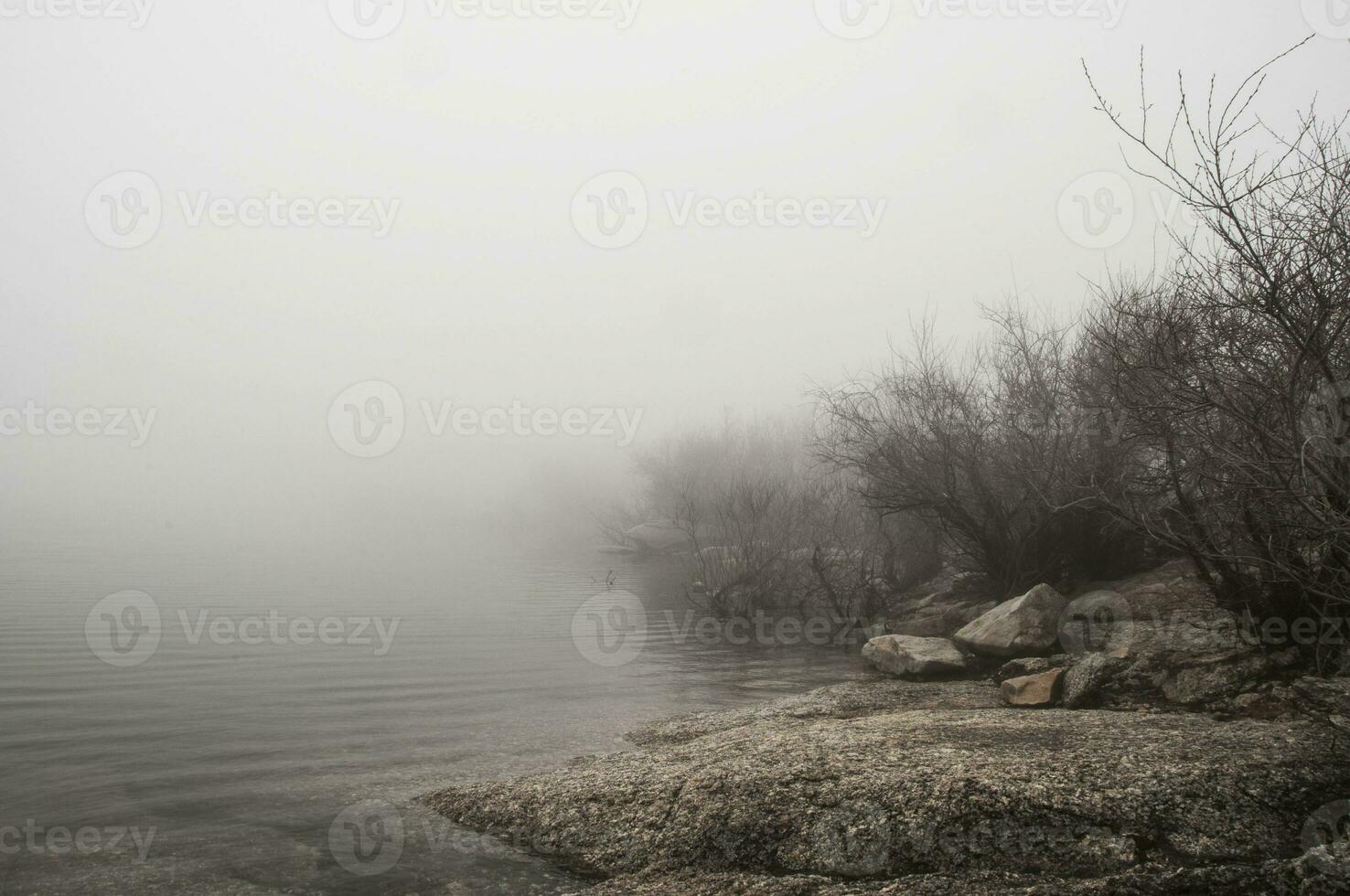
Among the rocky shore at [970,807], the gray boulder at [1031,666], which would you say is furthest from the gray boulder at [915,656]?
the rocky shore at [970,807]

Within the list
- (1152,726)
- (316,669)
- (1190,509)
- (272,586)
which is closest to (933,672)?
(1190,509)

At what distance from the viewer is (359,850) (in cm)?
775

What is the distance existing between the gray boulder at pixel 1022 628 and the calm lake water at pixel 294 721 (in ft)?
10.3

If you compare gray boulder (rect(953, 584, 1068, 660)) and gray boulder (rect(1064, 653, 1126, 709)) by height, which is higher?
gray boulder (rect(953, 584, 1068, 660))

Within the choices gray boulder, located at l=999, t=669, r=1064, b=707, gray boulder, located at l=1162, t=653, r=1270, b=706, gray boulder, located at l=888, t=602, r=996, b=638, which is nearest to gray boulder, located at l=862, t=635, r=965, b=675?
gray boulder, located at l=888, t=602, r=996, b=638

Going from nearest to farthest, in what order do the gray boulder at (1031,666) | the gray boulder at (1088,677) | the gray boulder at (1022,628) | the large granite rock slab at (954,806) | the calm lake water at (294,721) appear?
1. the large granite rock slab at (954,806)
2. the calm lake water at (294,721)
3. the gray boulder at (1088,677)
4. the gray boulder at (1031,666)
5. the gray boulder at (1022,628)

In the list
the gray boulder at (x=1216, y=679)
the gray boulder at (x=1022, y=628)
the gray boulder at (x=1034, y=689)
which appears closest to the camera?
the gray boulder at (x=1216, y=679)

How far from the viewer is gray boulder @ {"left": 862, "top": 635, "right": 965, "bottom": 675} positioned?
1516 cm

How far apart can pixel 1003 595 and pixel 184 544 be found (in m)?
47.2

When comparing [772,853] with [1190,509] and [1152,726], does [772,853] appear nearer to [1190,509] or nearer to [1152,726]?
[1152,726]

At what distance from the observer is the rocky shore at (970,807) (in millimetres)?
5969

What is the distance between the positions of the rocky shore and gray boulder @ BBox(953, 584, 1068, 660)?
4.47 m

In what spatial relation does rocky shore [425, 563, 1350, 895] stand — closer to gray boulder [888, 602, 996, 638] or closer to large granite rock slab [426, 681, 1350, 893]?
large granite rock slab [426, 681, 1350, 893]

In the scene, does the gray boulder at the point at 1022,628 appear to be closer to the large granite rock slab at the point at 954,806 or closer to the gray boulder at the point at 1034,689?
the gray boulder at the point at 1034,689
